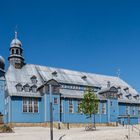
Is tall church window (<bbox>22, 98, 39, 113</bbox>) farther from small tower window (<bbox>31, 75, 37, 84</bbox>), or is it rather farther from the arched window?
small tower window (<bbox>31, 75, 37, 84</bbox>)

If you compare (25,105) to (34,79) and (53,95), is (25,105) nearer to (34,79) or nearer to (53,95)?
(53,95)

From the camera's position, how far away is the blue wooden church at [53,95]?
65750 millimetres

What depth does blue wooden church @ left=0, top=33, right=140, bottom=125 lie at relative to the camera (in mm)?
65750

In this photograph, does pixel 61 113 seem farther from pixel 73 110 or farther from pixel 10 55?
pixel 10 55

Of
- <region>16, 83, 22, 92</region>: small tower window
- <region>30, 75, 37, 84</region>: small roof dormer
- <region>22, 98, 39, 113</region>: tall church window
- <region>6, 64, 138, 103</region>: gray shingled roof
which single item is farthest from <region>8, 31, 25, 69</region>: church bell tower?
<region>22, 98, 39, 113</region>: tall church window

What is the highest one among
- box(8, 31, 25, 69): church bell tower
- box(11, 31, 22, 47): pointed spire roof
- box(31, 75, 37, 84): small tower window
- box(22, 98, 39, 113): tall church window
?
box(11, 31, 22, 47): pointed spire roof

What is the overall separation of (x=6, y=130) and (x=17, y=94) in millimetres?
18756

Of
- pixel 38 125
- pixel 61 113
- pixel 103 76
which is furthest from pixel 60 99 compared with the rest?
pixel 103 76

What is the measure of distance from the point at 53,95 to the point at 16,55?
1448cm

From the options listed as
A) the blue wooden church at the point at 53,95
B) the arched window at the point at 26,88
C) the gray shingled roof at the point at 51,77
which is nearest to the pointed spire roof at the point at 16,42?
the blue wooden church at the point at 53,95

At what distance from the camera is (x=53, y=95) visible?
6800 centimetres

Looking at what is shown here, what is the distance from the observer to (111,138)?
42812 mm

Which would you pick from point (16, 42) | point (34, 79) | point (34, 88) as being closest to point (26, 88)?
point (34, 88)

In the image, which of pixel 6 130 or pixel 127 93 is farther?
pixel 127 93
